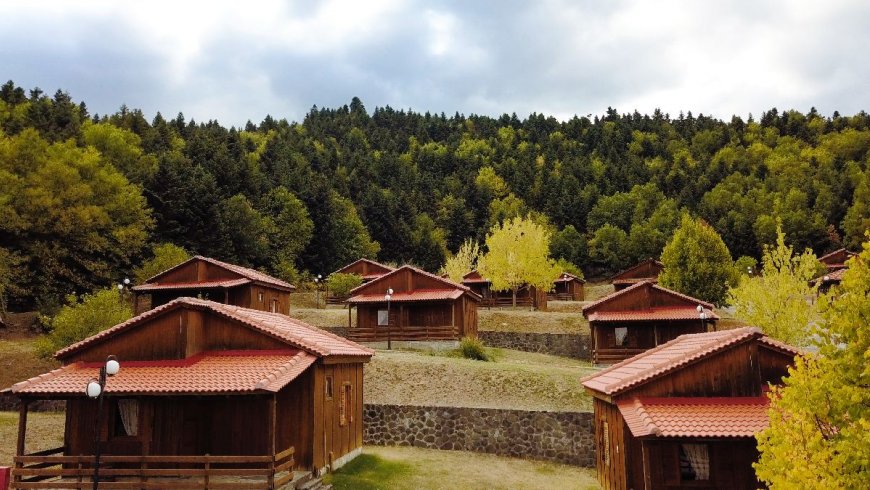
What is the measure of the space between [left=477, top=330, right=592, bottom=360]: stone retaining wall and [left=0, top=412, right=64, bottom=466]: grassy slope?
27517mm

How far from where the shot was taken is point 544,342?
43.7m

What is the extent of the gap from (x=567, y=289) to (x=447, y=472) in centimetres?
5367

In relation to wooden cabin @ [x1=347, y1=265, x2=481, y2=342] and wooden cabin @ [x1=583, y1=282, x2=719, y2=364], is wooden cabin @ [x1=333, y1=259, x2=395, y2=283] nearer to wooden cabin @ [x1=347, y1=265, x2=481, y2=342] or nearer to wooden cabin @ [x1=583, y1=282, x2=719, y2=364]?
wooden cabin @ [x1=347, y1=265, x2=481, y2=342]

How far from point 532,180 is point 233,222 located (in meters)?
77.8

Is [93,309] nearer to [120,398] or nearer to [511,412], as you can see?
[120,398]

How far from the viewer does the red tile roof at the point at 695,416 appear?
1461 centimetres

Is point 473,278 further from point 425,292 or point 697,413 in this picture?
point 697,413

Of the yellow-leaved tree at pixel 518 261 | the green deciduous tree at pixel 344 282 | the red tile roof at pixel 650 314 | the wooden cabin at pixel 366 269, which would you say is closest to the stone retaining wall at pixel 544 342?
the red tile roof at pixel 650 314

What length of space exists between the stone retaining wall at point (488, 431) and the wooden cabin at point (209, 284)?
18.1 m

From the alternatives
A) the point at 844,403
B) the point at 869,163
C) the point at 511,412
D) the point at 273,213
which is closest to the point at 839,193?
the point at 869,163

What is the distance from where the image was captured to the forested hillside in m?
49.7

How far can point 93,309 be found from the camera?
3142 cm

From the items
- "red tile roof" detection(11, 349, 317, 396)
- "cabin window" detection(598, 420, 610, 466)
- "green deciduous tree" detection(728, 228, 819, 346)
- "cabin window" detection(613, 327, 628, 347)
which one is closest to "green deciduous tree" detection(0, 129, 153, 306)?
"red tile roof" detection(11, 349, 317, 396)

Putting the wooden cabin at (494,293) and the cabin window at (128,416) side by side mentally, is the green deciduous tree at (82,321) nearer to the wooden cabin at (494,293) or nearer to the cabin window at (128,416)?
the cabin window at (128,416)
